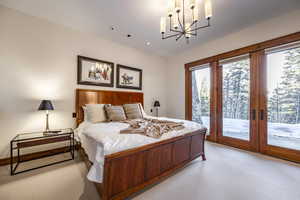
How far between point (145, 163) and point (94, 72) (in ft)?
8.65

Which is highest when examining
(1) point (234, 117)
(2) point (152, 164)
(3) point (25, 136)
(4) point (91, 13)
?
(4) point (91, 13)

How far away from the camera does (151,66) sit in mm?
4621

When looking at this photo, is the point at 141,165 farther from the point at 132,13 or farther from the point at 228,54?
the point at 228,54

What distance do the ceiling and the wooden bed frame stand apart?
236 centimetres

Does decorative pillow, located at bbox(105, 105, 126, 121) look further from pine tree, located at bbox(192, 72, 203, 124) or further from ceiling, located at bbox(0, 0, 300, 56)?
pine tree, located at bbox(192, 72, 203, 124)

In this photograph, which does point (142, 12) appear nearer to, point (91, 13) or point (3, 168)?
point (91, 13)

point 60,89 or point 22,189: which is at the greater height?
point 60,89

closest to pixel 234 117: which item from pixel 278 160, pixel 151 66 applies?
pixel 278 160

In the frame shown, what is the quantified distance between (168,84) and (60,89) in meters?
3.59

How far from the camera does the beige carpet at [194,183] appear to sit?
5.13ft

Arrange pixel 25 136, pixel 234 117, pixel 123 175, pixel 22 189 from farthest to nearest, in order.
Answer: pixel 234 117, pixel 25 136, pixel 22 189, pixel 123 175

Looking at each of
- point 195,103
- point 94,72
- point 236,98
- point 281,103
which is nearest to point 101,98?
point 94,72

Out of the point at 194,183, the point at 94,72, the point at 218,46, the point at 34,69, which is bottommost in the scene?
the point at 194,183

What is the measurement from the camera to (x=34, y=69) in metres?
2.56
